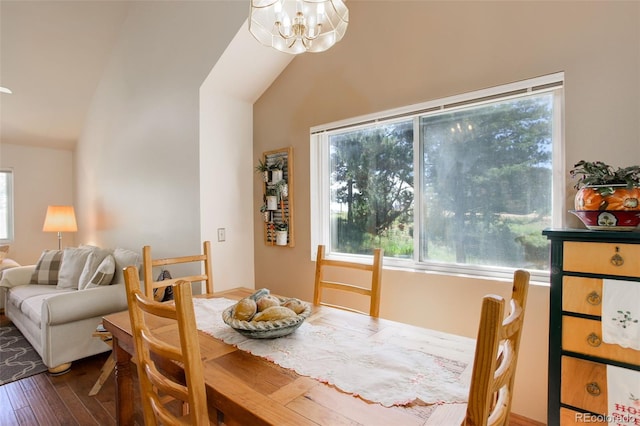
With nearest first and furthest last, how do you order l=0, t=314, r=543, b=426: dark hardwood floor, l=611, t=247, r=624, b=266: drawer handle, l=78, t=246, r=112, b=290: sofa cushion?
l=611, t=247, r=624, b=266: drawer handle → l=0, t=314, r=543, b=426: dark hardwood floor → l=78, t=246, r=112, b=290: sofa cushion

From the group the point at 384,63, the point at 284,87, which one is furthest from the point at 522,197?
the point at 284,87

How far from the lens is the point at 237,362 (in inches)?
42.5

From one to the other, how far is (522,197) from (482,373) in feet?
5.32

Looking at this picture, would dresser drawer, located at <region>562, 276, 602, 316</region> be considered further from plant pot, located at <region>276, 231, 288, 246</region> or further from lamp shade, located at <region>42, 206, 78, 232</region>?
lamp shade, located at <region>42, 206, 78, 232</region>

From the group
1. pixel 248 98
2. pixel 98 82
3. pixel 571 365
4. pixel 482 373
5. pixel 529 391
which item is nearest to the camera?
pixel 482 373

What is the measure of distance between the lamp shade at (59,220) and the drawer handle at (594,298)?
5.65 m

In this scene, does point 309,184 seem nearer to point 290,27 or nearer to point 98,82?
point 290,27

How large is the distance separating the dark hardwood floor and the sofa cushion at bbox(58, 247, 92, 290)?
3.79 feet

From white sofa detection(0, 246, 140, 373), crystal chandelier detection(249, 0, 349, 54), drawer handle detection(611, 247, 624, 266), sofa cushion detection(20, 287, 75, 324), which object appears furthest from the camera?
sofa cushion detection(20, 287, 75, 324)

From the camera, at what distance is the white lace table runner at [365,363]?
89 cm

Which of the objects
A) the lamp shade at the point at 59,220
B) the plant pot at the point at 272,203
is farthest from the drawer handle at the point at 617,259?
the lamp shade at the point at 59,220

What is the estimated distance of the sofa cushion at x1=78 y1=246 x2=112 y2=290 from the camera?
3188 mm

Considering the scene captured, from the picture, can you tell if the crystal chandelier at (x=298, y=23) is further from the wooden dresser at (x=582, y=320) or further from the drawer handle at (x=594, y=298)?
the drawer handle at (x=594, y=298)

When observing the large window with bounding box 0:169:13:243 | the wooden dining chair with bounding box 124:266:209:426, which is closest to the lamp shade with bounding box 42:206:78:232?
the large window with bounding box 0:169:13:243
